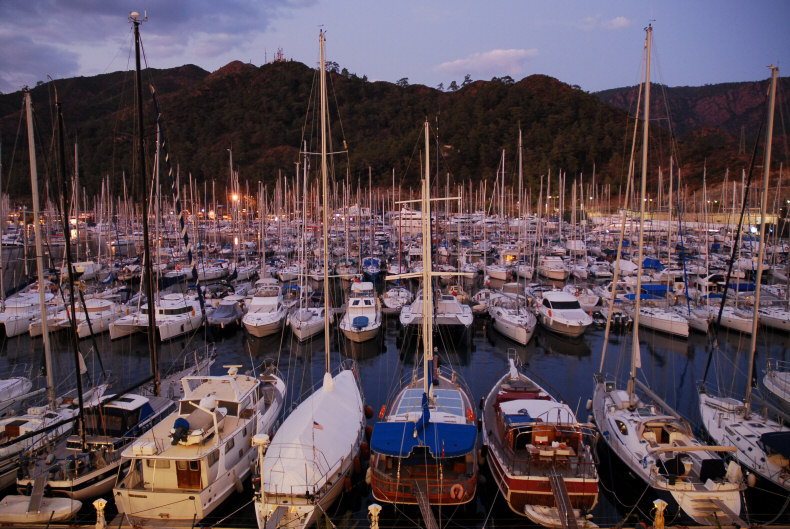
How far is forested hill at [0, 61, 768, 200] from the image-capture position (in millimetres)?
104125

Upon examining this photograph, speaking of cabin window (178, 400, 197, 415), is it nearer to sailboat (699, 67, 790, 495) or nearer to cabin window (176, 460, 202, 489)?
cabin window (176, 460, 202, 489)

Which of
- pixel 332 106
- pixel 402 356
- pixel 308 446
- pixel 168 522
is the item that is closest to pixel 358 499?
pixel 308 446

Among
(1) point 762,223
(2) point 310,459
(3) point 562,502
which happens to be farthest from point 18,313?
(1) point 762,223

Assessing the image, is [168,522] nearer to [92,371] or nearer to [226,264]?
[92,371]

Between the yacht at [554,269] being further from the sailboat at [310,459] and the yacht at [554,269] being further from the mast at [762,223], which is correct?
the sailboat at [310,459]

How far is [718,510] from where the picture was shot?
36.3ft

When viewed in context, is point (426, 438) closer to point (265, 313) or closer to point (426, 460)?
point (426, 460)

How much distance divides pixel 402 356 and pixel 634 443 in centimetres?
1399

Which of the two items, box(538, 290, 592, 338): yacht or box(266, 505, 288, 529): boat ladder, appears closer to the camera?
box(266, 505, 288, 529): boat ladder

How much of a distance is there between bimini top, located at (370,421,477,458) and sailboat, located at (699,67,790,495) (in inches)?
238

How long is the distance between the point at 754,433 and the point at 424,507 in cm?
1017

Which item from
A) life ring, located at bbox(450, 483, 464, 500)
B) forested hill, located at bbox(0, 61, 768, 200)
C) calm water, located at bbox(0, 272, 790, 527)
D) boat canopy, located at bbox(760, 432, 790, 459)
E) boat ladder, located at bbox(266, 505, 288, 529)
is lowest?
calm water, located at bbox(0, 272, 790, 527)

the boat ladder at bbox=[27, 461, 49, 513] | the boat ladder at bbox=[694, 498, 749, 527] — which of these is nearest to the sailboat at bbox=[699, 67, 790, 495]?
the boat ladder at bbox=[694, 498, 749, 527]

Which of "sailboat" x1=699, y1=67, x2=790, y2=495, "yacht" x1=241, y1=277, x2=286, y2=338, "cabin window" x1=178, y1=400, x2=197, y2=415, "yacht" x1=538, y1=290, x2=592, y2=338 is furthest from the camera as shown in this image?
"yacht" x1=241, y1=277, x2=286, y2=338
